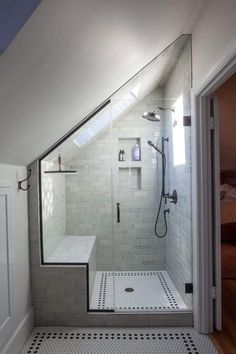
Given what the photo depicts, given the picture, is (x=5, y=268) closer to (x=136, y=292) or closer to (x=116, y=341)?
(x=116, y=341)

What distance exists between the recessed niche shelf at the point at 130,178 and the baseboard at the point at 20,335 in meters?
1.69

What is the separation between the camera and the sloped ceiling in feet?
2.97

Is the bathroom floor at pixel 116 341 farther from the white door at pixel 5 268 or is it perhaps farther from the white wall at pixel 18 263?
the white door at pixel 5 268

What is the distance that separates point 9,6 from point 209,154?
5.33ft

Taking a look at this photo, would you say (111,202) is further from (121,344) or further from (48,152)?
(121,344)

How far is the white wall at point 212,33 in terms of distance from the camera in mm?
1336

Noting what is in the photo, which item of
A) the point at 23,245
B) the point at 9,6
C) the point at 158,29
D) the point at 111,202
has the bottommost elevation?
the point at 23,245

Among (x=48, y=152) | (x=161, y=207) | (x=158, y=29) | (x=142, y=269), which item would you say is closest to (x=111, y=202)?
(x=161, y=207)

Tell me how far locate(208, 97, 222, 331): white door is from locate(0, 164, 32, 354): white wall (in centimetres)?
150

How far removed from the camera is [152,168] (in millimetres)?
3115

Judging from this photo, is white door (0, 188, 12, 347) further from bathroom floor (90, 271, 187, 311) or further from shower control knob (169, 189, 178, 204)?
shower control knob (169, 189, 178, 204)

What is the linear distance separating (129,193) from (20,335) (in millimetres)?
1852

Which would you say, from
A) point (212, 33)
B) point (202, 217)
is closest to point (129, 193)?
point (202, 217)

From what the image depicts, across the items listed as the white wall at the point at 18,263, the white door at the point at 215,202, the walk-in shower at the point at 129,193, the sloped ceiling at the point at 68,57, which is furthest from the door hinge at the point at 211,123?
the white wall at the point at 18,263
